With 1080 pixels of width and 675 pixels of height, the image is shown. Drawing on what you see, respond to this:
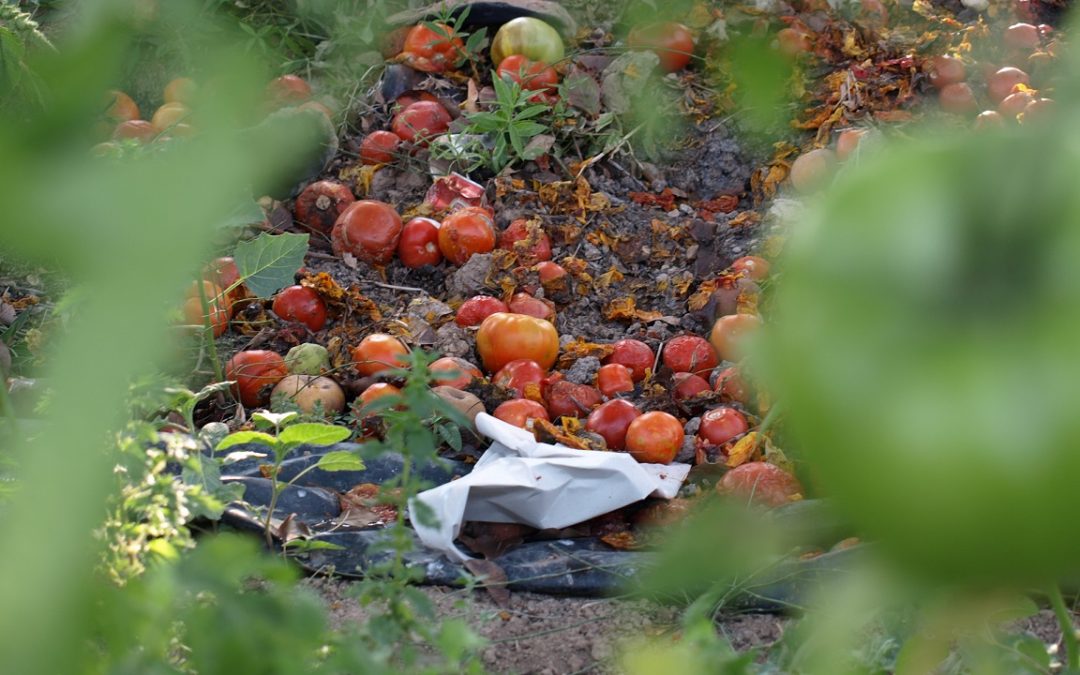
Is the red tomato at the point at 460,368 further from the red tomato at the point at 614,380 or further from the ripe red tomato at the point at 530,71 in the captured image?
the ripe red tomato at the point at 530,71

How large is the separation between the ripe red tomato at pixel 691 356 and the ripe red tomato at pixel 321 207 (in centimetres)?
120

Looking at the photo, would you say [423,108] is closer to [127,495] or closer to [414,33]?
[414,33]

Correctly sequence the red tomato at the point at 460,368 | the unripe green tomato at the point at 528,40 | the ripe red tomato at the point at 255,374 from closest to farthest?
the red tomato at the point at 460,368, the ripe red tomato at the point at 255,374, the unripe green tomato at the point at 528,40

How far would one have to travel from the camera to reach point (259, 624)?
47 centimetres

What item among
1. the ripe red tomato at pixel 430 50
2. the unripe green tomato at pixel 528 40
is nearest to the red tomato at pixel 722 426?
the unripe green tomato at pixel 528 40

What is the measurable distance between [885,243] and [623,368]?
8.06ft

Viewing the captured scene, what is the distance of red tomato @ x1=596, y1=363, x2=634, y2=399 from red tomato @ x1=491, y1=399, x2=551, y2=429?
24cm

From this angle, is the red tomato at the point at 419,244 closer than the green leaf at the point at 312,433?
No

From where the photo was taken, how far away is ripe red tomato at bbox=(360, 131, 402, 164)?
3.62 metres

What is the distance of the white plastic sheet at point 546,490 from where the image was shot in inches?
81.8

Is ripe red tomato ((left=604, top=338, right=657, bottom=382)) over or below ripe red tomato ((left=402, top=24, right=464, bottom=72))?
below

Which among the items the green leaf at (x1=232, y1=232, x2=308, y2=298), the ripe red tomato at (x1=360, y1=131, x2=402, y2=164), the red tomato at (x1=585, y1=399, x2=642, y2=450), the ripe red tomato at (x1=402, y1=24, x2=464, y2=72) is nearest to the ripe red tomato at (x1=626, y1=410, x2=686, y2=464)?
the red tomato at (x1=585, y1=399, x2=642, y2=450)

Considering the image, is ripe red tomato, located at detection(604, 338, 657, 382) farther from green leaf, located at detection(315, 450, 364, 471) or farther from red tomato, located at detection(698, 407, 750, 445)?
green leaf, located at detection(315, 450, 364, 471)

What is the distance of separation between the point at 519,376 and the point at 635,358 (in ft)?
1.02
